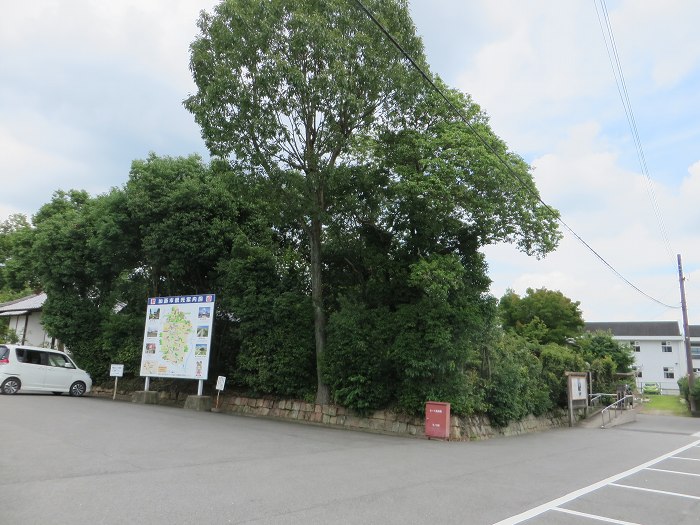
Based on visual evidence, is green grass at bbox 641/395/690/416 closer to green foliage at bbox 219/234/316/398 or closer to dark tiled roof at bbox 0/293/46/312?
green foliage at bbox 219/234/316/398

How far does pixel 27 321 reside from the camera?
31.1 m

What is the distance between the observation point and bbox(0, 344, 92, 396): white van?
17.5m

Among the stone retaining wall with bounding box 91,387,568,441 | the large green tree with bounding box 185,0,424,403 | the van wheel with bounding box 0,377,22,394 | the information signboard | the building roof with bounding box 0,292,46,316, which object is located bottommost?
the stone retaining wall with bounding box 91,387,568,441

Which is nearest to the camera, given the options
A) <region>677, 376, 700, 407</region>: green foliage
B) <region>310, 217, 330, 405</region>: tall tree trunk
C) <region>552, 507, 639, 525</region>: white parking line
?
<region>552, 507, 639, 525</region>: white parking line

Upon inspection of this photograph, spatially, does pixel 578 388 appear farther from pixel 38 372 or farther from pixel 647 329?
pixel 647 329

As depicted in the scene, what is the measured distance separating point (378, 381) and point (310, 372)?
9.78ft

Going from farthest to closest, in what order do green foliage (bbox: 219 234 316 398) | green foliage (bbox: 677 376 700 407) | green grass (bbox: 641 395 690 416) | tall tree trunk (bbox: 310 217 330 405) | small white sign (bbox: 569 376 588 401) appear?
green grass (bbox: 641 395 690 416) < green foliage (bbox: 677 376 700 407) < small white sign (bbox: 569 376 588 401) < green foliage (bbox: 219 234 316 398) < tall tree trunk (bbox: 310 217 330 405)

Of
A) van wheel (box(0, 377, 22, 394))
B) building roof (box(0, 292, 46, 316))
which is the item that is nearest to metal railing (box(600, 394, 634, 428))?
van wheel (box(0, 377, 22, 394))

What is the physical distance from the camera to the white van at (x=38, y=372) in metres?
17.5

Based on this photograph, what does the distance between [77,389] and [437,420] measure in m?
15.0

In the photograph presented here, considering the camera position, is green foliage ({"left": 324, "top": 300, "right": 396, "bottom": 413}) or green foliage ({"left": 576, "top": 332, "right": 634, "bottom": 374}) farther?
green foliage ({"left": 576, "top": 332, "right": 634, "bottom": 374})

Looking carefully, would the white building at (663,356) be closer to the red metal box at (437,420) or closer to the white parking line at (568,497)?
the red metal box at (437,420)

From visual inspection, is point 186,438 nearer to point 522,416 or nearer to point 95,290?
point 522,416

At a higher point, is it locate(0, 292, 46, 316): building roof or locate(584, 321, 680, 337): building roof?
locate(584, 321, 680, 337): building roof
